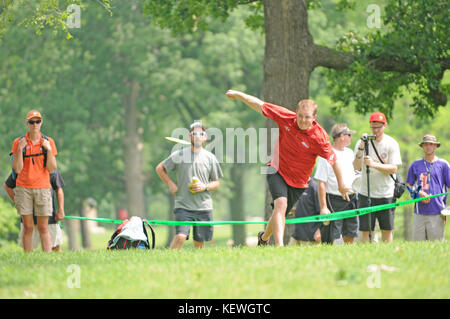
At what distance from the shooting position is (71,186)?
1070 inches

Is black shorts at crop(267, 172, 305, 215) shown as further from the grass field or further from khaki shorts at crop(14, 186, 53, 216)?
khaki shorts at crop(14, 186, 53, 216)

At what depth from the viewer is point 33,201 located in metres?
9.83

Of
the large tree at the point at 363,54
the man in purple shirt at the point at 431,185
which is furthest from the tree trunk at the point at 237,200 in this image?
the man in purple shirt at the point at 431,185

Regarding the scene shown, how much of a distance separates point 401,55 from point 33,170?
7059 mm

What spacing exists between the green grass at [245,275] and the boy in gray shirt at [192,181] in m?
2.32

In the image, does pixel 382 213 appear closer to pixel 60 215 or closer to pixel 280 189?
pixel 280 189

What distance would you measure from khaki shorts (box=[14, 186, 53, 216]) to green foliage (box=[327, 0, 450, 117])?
6.33 metres

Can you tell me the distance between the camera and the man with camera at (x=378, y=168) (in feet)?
33.1

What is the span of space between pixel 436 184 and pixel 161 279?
6.01 meters

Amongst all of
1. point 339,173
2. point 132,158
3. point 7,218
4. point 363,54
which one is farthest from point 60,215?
point 132,158

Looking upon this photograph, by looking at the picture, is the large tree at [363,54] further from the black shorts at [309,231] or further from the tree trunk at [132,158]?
the tree trunk at [132,158]

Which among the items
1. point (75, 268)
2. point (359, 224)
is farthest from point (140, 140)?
point (75, 268)

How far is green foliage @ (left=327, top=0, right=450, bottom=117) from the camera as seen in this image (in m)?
12.8
